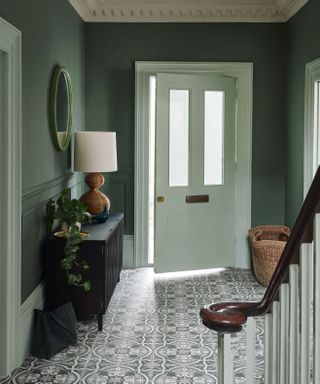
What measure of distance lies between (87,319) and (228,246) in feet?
7.14

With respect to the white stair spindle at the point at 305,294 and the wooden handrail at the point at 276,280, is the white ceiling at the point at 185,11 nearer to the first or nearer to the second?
the wooden handrail at the point at 276,280

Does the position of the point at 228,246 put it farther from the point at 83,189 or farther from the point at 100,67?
the point at 100,67

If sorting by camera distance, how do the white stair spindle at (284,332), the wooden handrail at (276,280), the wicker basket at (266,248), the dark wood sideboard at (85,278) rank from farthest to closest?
the wicker basket at (266,248) < the dark wood sideboard at (85,278) < the white stair spindle at (284,332) < the wooden handrail at (276,280)

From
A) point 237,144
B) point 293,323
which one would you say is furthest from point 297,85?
point 293,323

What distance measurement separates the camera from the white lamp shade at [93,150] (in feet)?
14.9

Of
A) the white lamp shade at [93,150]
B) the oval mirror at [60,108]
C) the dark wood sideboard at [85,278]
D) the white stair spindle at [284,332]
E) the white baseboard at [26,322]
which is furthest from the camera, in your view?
the white lamp shade at [93,150]

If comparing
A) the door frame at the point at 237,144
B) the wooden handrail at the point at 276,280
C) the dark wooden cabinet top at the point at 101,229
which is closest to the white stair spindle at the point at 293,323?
the wooden handrail at the point at 276,280

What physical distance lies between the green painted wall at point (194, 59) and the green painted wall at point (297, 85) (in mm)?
177

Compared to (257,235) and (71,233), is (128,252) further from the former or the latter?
(71,233)

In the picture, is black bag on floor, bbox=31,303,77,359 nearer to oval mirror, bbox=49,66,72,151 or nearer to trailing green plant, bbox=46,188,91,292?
trailing green plant, bbox=46,188,91,292

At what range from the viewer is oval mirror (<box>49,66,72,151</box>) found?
4172 millimetres

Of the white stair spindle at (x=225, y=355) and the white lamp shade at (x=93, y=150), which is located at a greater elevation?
the white lamp shade at (x=93, y=150)

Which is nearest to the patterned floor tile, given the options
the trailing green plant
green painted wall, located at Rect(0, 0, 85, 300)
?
the trailing green plant

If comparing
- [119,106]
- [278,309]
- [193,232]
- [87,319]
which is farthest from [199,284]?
[278,309]
